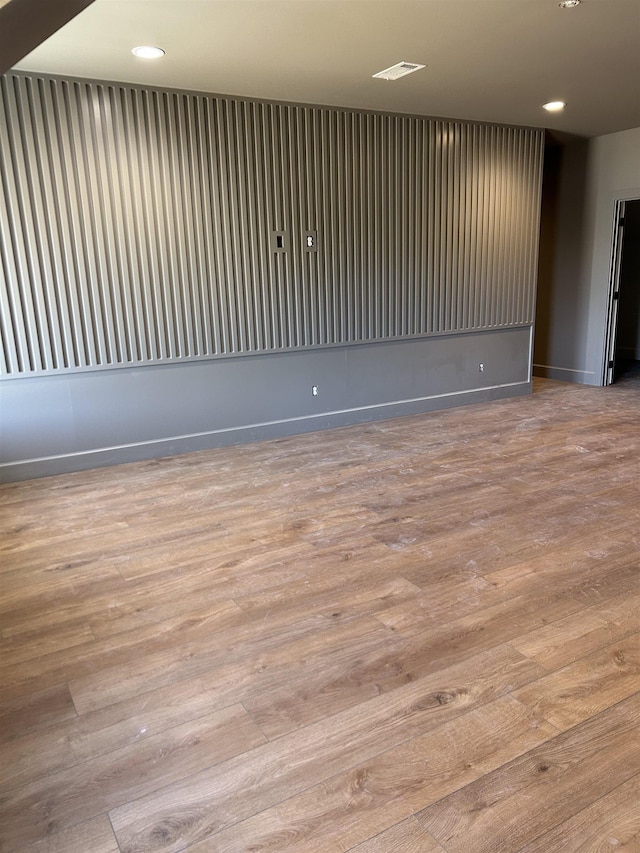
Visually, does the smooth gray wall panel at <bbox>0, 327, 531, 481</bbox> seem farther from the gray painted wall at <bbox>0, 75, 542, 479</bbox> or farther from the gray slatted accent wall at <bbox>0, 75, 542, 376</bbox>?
the gray slatted accent wall at <bbox>0, 75, 542, 376</bbox>

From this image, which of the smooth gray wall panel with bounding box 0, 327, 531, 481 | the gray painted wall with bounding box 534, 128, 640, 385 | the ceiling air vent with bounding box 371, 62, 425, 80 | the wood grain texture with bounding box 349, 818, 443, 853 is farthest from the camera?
the gray painted wall with bounding box 534, 128, 640, 385

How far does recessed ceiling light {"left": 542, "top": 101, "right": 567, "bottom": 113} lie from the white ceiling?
97mm

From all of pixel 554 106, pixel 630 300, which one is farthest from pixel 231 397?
pixel 630 300

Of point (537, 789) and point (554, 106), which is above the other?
point (554, 106)

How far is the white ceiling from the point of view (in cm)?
324

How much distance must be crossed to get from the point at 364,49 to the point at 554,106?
7.99ft

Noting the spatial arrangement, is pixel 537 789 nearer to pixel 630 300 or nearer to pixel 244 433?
pixel 244 433

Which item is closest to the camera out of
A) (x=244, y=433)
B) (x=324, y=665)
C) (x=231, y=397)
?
(x=324, y=665)

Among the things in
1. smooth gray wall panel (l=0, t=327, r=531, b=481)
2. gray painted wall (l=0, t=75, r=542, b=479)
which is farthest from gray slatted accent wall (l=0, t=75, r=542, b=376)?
smooth gray wall panel (l=0, t=327, r=531, b=481)

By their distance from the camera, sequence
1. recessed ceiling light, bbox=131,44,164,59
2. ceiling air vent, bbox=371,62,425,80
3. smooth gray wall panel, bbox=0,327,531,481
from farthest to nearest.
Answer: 1. smooth gray wall panel, bbox=0,327,531,481
2. ceiling air vent, bbox=371,62,425,80
3. recessed ceiling light, bbox=131,44,164,59

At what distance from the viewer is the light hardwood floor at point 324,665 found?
5.42ft

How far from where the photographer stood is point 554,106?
5.43m

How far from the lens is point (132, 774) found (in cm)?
181

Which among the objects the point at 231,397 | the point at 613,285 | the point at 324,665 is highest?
the point at 613,285
